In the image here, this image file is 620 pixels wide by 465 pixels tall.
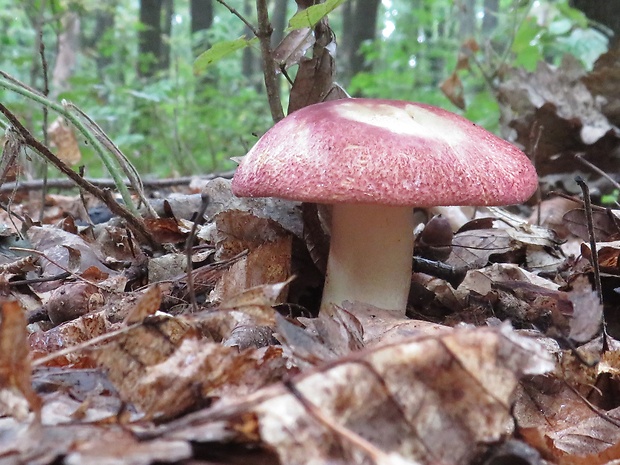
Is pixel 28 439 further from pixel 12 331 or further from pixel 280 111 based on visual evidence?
pixel 280 111

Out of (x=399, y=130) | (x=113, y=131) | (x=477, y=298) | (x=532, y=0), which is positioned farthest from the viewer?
(x=113, y=131)

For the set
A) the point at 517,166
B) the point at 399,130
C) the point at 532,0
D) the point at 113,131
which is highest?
the point at 532,0

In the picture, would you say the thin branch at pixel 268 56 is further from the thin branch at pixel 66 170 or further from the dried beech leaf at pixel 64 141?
the dried beech leaf at pixel 64 141

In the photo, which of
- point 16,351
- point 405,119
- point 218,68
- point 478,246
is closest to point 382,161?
point 405,119

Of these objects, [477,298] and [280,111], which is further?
[280,111]

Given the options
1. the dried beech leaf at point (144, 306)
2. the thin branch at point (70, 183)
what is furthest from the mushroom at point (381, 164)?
the thin branch at point (70, 183)

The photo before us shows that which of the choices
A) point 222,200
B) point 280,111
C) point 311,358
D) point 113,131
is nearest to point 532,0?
point 280,111
